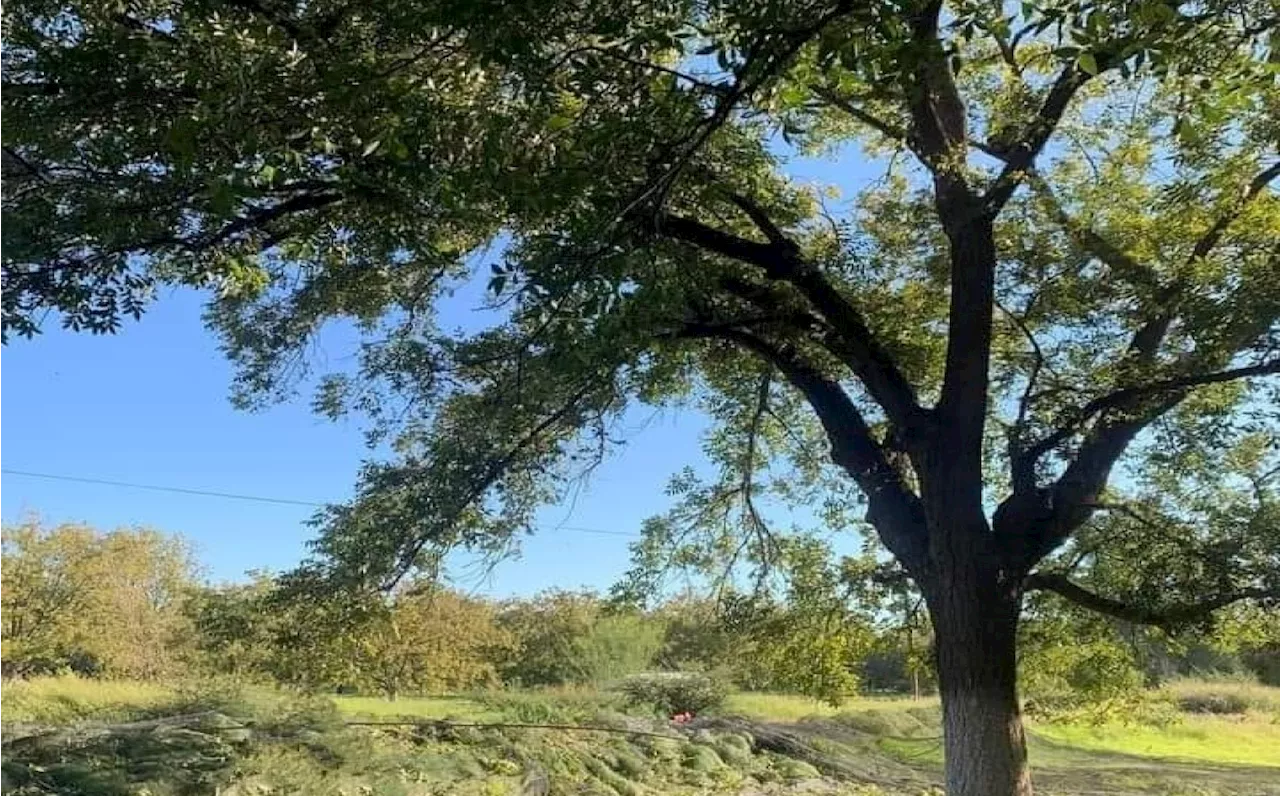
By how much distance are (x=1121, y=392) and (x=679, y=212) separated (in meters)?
2.60

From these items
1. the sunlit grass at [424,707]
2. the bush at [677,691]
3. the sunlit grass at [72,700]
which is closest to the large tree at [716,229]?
the sunlit grass at [424,707]

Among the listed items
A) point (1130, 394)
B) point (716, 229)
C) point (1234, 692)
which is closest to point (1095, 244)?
point (1130, 394)

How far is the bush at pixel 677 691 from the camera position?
13484 millimetres

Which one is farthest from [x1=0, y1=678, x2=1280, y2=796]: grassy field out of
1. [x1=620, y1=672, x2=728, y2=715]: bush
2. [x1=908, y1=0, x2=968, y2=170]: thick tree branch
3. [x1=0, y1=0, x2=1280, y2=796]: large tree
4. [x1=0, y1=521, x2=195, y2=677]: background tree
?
[x1=0, y1=521, x2=195, y2=677]: background tree

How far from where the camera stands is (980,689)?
5527 millimetres

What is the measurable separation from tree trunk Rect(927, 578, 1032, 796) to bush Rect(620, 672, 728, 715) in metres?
8.11

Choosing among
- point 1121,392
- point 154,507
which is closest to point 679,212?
point 1121,392

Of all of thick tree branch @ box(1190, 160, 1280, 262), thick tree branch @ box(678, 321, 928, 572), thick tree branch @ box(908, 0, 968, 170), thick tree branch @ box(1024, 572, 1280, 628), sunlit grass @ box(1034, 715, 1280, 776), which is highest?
thick tree branch @ box(908, 0, 968, 170)

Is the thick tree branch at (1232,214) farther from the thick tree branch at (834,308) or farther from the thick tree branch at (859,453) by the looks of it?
the thick tree branch at (859,453)

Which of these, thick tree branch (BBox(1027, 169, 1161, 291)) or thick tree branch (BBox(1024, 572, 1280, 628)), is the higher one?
thick tree branch (BBox(1027, 169, 1161, 291))

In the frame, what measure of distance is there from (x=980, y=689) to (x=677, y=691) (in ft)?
28.1

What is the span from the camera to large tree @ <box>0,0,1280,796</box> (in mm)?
2668

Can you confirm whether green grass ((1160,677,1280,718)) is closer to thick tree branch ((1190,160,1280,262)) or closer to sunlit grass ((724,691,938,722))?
sunlit grass ((724,691,938,722))

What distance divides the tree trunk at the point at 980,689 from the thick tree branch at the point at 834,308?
1.12 metres
